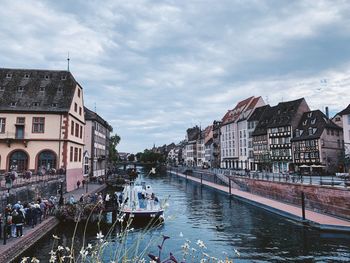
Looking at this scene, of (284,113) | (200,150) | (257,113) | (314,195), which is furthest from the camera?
(200,150)

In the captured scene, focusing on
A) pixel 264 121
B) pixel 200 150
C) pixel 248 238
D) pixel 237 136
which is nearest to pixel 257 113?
pixel 264 121

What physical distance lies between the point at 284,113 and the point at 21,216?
199ft

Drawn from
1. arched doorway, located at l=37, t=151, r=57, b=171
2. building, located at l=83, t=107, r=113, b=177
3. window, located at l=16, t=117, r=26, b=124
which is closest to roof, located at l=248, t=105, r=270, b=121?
building, located at l=83, t=107, r=113, b=177

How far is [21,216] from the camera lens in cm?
1661

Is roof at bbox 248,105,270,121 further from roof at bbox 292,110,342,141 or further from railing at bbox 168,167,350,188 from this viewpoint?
railing at bbox 168,167,350,188

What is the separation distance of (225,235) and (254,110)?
61717mm

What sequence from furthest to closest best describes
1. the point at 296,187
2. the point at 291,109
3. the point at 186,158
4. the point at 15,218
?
the point at 186,158 → the point at 291,109 → the point at 296,187 → the point at 15,218

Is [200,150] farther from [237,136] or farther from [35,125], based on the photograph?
[35,125]

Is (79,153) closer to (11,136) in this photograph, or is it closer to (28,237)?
(11,136)

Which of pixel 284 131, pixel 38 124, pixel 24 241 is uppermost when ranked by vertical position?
pixel 284 131

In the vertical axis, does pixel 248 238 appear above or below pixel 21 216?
below

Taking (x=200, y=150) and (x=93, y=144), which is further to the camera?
(x=200, y=150)

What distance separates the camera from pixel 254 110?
79.8m

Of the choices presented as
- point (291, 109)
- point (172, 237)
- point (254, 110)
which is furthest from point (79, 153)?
point (254, 110)
